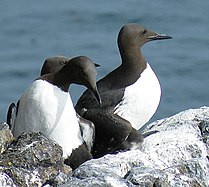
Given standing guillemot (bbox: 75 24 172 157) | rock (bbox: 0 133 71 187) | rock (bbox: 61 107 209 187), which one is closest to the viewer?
rock (bbox: 61 107 209 187)

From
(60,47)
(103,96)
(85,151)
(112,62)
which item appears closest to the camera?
(85,151)

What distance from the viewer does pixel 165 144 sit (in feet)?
26.6

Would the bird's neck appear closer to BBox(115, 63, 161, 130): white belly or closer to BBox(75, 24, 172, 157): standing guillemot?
BBox(75, 24, 172, 157): standing guillemot

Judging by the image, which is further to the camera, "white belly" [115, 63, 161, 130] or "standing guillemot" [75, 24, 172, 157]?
"white belly" [115, 63, 161, 130]

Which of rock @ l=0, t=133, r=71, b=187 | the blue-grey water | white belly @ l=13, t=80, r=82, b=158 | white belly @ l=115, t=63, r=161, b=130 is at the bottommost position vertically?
the blue-grey water

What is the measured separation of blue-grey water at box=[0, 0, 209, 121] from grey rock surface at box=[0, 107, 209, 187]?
755 centimetres

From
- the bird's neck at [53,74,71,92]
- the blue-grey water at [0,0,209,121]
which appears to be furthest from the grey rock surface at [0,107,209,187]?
the blue-grey water at [0,0,209,121]

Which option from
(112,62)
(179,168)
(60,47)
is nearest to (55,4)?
(60,47)

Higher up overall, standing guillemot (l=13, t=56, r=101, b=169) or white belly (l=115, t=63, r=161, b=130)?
standing guillemot (l=13, t=56, r=101, b=169)

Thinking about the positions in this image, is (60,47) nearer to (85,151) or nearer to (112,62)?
(112,62)

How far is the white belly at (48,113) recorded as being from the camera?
8477 millimetres

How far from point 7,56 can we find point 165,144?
1047 cm

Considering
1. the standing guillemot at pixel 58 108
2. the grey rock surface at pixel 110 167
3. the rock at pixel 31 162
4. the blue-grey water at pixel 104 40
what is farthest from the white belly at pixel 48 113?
the blue-grey water at pixel 104 40

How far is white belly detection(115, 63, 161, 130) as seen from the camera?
387 inches
